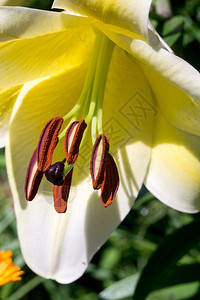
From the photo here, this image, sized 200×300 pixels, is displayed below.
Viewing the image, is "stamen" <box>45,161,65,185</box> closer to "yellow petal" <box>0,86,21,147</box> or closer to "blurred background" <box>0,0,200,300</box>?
"yellow petal" <box>0,86,21,147</box>

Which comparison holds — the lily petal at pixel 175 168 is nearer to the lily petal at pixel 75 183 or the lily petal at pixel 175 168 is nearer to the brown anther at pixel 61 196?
the lily petal at pixel 75 183

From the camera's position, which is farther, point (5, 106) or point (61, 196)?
point (5, 106)

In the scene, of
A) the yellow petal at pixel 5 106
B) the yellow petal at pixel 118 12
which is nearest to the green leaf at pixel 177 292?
the yellow petal at pixel 5 106

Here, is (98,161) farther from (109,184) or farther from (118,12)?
(118,12)

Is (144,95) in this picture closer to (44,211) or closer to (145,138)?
(145,138)

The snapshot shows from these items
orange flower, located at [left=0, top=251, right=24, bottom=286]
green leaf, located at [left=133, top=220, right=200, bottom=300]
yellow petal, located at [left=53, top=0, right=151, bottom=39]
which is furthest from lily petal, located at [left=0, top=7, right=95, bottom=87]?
green leaf, located at [left=133, top=220, right=200, bottom=300]

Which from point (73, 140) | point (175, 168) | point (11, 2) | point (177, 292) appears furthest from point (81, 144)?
point (177, 292)

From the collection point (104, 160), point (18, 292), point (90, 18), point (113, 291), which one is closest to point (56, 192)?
point (104, 160)
